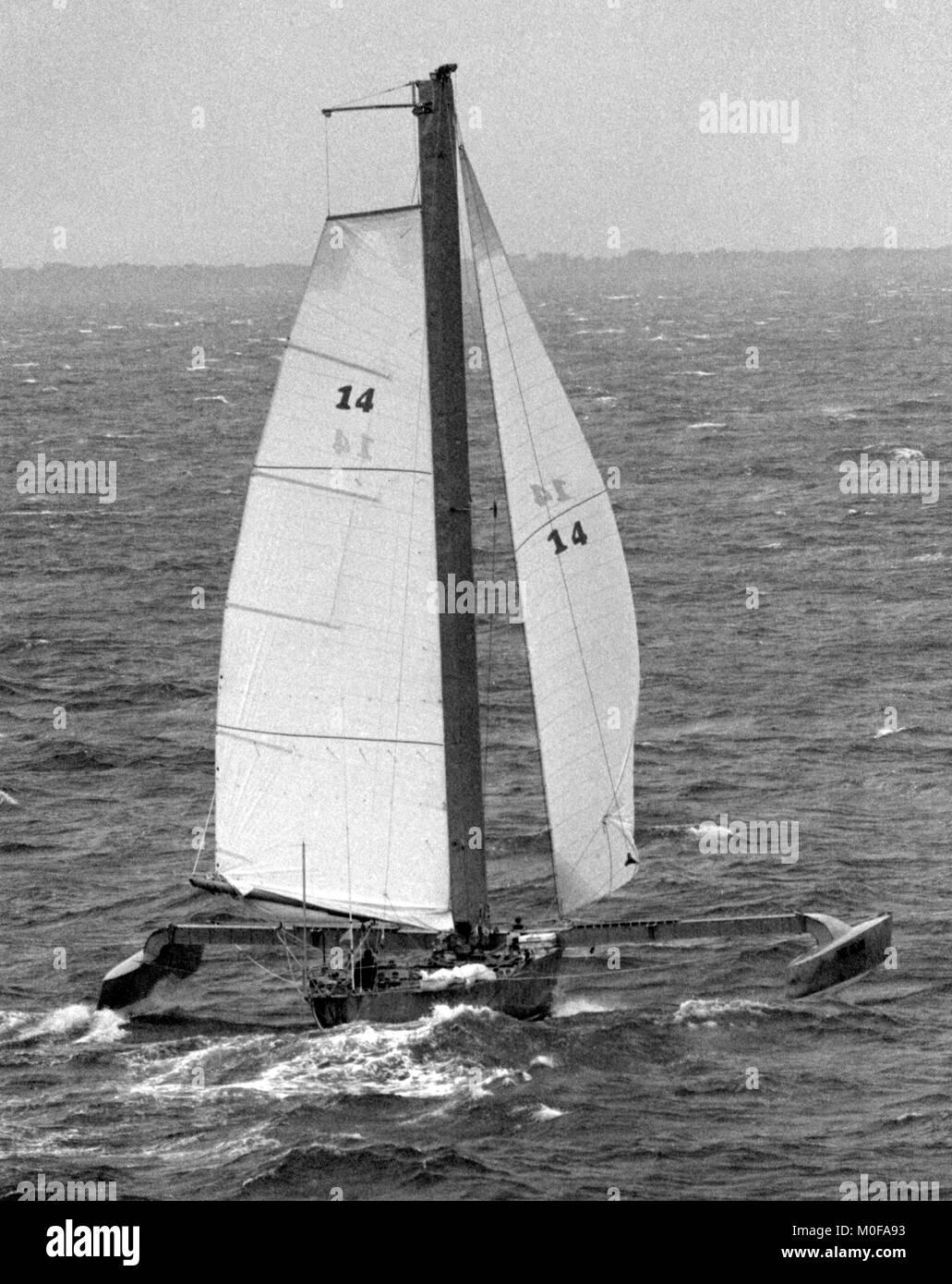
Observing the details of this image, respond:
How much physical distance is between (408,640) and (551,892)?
10798 mm

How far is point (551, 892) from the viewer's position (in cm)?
4397

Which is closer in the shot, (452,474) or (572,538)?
(572,538)

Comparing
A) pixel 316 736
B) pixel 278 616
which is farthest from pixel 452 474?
pixel 316 736

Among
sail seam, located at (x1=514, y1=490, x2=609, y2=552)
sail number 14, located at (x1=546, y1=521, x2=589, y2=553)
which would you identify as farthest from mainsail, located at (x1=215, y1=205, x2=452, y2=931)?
sail number 14, located at (x1=546, y1=521, x2=589, y2=553)

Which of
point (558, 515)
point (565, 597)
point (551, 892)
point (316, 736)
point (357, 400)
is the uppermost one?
point (357, 400)

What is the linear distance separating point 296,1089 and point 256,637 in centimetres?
649

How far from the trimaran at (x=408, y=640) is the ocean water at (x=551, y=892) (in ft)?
5.66

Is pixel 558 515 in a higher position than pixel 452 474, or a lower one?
lower

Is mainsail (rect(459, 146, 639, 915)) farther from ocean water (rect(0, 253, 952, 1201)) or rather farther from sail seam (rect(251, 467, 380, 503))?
ocean water (rect(0, 253, 952, 1201))

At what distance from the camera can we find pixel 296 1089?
1334 inches

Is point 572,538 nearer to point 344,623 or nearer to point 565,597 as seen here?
point 565,597

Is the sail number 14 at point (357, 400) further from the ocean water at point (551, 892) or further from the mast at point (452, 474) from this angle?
the ocean water at point (551, 892)

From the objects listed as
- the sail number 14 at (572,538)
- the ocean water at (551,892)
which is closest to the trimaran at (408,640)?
the sail number 14 at (572,538)

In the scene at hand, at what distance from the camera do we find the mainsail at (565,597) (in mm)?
33375
